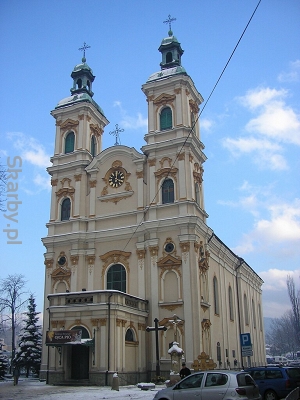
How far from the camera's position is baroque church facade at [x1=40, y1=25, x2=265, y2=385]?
98.2 ft

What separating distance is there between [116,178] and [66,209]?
5103 mm

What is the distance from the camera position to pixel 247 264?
53781 millimetres

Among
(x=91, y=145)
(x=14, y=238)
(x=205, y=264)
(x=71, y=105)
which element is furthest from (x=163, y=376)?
(x=71, y=105)

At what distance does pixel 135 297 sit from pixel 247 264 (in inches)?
974

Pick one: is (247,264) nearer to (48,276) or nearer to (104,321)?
(48,276)

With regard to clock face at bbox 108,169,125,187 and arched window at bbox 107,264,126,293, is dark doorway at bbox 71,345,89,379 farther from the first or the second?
clock face at bbox 108,169,125,187

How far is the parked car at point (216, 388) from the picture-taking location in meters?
13.0

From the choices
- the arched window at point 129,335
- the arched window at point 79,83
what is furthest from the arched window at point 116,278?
the arched window at point 79,83

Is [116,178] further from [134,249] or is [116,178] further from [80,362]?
[80,362]

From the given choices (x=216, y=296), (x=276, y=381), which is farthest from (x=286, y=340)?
(x=276, y=381)

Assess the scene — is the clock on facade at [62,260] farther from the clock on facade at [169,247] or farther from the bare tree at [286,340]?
the bare tree at [286,340]

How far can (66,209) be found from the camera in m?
39.6

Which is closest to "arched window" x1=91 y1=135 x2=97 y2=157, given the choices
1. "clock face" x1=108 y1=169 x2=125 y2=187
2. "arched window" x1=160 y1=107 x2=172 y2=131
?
"clock face" x1=108 y1=169 x2=125 y2=187

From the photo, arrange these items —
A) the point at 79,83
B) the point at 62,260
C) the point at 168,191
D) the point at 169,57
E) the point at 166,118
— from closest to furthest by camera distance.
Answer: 1. the point at 168,191
2. the point at 62,260
3. the point at 166,118
4. the point at 169,57
5. the point at 79,83
